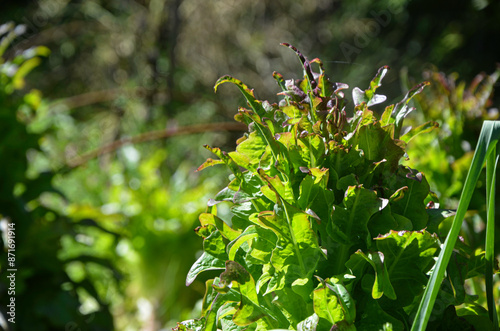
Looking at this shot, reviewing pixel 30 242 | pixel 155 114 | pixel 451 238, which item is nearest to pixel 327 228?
pixel 451 238

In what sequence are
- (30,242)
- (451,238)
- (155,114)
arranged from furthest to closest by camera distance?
1. (155,114)
2. (30,242)
3. (451,238)

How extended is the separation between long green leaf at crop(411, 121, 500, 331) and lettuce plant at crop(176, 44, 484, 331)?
27 millimetres

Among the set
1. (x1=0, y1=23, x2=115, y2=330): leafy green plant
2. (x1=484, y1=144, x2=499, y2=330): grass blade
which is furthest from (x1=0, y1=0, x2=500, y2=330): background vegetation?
(x1=484, y1=144, x2=499, y2=330): grass blade

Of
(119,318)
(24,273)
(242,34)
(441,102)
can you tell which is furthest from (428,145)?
(242,34)

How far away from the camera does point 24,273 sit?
4.71 feet

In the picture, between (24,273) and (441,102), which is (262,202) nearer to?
(441,102)

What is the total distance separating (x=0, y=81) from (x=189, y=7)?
8.29 feet

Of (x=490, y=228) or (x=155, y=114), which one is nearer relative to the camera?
(x=490, y=228)

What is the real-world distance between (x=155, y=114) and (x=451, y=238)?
→ 2958mm

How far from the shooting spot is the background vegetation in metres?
1.46

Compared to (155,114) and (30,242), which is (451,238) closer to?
(30,242)

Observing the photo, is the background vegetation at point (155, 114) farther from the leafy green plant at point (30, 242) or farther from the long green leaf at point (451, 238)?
the long green leaf at point (451, 238)

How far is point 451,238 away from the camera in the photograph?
46 centimetres

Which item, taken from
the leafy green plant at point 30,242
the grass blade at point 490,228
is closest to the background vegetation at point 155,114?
the leafy green plant at point 30,242
